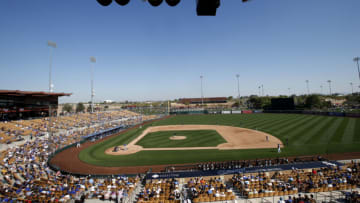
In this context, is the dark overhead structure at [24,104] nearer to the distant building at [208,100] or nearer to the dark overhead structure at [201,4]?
the dark overhead structure at [201,4]

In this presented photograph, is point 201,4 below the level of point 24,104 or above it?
above

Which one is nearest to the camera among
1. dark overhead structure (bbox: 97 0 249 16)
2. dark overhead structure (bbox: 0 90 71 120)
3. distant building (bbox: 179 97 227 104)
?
Result: dark overhead structure (bbox: 97 0 249 16)

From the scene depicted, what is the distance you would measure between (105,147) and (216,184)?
21.3 meters

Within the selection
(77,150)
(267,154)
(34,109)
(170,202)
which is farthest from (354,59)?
(34,109)

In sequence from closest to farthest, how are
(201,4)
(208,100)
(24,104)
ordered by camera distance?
1. (201,4)
2. (24,104)
3. (208,100)

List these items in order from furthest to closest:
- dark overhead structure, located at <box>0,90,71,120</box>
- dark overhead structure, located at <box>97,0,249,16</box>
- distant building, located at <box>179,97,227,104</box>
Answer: distant building, located at <box>179,97,227,104</box> → dark overhead structure, located at <box>0,90,71,120</box> → dark overhead structure, located at <box>97,0,249,16</box>

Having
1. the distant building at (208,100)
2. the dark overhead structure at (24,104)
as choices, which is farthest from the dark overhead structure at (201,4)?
the distant building at (208,100)

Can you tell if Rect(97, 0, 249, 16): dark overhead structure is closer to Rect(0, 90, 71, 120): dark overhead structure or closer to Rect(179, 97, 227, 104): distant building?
Rect(0, 90, 71, 120): dark overhead structure

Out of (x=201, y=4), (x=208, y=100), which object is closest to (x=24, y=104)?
(x=201, y=4)

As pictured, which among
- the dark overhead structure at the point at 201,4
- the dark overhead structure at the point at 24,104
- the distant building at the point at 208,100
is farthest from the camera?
the distant building at the point at 208,100

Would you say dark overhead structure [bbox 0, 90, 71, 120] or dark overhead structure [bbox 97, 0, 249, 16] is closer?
dark overhead structure [bbox 97, 0, 249, 16]

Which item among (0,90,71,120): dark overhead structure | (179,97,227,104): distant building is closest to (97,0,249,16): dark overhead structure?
(0,90,71,120): dark overhead structure

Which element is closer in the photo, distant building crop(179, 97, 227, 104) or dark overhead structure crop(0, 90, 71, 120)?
dark overhead structure crop(0, 90, 71, 120)

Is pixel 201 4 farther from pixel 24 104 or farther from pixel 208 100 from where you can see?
pixel 208 100
